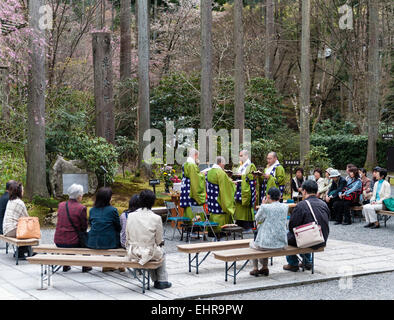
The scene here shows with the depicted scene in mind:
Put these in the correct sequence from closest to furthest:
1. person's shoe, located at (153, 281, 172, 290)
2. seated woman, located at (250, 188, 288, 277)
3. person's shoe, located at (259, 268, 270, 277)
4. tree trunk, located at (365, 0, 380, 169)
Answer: person's shoe, located at (153, 281, 172, 290)
seated woman, located at (250, 188, 288, 277)
person's shoe, located at (259, 268, 270, 277)
tree trunk, located at (365, 0, 380, 169)

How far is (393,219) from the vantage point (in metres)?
15.2

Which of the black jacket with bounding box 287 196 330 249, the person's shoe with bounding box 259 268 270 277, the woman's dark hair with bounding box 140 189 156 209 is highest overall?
the woman's dark hair with bounding box 140 189 156 209

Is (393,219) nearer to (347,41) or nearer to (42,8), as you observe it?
(42,8)

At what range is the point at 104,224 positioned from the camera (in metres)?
8.35

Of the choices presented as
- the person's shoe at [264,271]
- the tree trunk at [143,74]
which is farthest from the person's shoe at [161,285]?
the tree trunk at [143,74]

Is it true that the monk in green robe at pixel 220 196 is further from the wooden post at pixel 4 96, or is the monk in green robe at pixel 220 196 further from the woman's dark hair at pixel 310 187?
the wooden post at pixel 4 96

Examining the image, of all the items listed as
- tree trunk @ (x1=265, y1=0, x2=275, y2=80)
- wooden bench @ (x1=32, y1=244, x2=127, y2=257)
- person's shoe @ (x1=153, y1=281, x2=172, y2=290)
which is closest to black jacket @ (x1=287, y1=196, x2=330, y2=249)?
person's shoe @ (x1=153, y1=281, x2=172, y2=290)

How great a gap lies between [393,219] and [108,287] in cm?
992

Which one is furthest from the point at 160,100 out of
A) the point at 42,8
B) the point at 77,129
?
the point at 42,8

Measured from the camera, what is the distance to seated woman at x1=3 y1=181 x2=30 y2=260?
9.72 metres

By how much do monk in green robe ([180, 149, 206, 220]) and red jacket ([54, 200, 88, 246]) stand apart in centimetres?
397

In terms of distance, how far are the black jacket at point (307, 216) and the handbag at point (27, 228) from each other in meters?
4.24

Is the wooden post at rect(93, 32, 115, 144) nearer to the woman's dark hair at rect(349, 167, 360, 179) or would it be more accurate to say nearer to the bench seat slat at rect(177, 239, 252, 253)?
the woman's dark hair at rect(349, 167, 360, 179)

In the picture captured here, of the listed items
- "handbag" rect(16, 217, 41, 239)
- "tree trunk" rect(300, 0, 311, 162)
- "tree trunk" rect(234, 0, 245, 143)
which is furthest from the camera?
"tree trunk" rect(234, 0, 245, 143)
